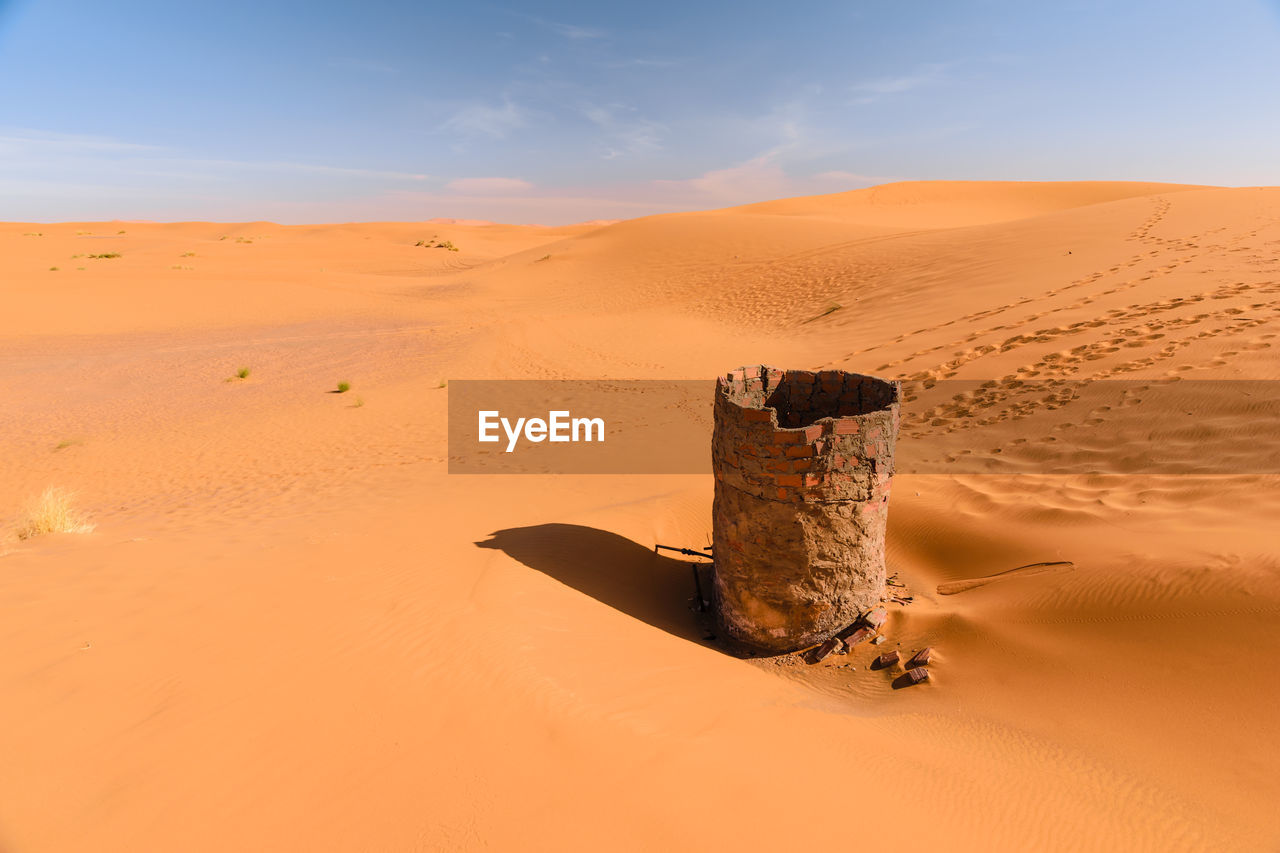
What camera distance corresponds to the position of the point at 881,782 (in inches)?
138

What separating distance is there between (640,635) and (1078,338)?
1024cm

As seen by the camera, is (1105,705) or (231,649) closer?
(1105,705)

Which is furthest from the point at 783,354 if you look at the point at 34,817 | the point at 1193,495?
the point at 34,817

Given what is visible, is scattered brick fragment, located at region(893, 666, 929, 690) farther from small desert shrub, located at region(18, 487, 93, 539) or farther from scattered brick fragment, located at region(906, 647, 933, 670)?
small desert shrub, located at region(18, 487, 93, 539)

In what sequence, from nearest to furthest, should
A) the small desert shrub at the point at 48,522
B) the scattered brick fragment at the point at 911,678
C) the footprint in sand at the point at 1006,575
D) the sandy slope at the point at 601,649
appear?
the sandy slope at the point at 601,649, the scattered brick fragment at the point at 911,678, the footprint in sand at the point at 1006,575, the small desert shrub at the point at 48,522

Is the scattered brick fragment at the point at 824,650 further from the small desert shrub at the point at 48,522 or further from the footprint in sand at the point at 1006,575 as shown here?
the small desert shrub at the point at 48,522

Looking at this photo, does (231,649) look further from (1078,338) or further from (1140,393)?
(1078,338)

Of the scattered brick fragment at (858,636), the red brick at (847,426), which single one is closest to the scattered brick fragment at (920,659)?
the scattered brick fragment at (858,636)

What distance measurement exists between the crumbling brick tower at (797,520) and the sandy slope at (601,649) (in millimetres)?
450

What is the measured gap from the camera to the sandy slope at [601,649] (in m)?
3.24

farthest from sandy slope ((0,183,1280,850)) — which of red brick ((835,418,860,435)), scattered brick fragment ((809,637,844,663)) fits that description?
red brick ((835,418,860,435))

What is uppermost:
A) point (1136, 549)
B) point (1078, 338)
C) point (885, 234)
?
point (885, 234)

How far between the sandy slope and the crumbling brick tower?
1.48 feet

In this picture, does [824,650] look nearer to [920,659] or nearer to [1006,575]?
[920,659]
